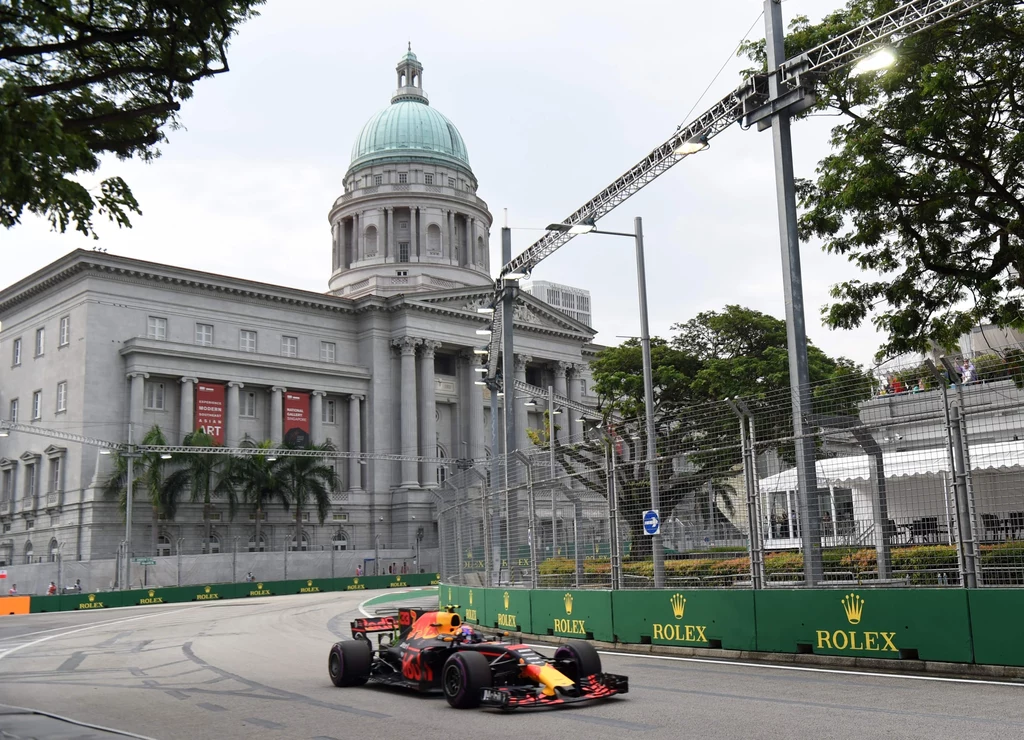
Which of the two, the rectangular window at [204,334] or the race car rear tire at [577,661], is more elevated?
the rectangular window at [204,334]

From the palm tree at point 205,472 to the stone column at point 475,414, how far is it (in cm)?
2371

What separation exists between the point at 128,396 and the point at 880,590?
63.4m

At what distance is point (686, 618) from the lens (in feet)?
56.3

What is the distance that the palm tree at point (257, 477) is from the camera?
67.4 metres

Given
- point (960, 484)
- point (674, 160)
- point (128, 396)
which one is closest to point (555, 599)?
point (960, 484)

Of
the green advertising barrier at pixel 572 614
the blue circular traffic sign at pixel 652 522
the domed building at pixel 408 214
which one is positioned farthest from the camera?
the domed building at pixel 408 214

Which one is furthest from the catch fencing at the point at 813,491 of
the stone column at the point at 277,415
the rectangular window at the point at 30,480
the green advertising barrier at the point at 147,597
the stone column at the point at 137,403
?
the rectangular window at the point at 30,480

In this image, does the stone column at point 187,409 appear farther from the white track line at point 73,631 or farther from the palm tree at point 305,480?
the white track line at point 73,631

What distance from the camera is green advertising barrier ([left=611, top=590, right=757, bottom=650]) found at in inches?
631

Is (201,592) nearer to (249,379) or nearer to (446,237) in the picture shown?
(249,379)

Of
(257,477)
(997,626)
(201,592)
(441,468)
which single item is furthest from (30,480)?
(997,626)

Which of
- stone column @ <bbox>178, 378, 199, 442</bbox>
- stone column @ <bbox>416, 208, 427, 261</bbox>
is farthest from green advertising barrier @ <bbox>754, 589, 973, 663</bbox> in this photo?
stone column @ <bbox>416, 208, 427, 261</bbox>

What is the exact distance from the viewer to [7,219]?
1237 cm

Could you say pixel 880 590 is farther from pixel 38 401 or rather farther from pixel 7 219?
pixel 38 401
